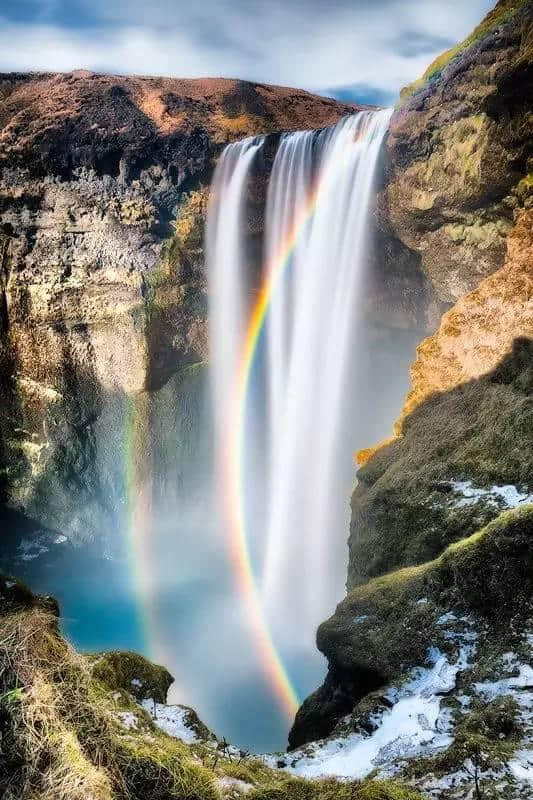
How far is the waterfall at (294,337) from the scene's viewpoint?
21.6 metres

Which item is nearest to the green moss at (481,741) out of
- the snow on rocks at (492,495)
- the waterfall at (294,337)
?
the snow on rocks at (492,495)

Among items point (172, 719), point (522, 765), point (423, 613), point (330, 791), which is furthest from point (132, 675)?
point (522, 765)

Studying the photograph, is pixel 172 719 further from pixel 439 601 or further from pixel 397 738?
pixel 439 601

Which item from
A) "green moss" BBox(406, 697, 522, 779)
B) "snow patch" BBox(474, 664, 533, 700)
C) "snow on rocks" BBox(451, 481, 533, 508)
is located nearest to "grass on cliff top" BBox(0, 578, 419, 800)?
"green moss" BBox(406, 697, 522, 779)

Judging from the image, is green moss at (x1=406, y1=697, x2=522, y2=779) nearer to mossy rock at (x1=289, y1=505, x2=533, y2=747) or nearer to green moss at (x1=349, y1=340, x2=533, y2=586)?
→ mossy rock at (x1=289, y1=505, x2=533, y2=747)

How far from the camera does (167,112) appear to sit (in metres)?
26.6

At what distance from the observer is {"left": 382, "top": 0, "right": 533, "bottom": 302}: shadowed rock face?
14.4 m

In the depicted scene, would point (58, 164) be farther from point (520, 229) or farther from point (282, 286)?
point (520, 229)

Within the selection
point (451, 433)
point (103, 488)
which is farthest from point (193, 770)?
point (103, 488)

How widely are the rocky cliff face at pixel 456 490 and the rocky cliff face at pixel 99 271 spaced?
10.7 metres

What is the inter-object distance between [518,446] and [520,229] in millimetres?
6635

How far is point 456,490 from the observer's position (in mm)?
10539

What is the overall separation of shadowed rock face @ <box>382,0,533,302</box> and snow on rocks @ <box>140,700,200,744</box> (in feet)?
49.1

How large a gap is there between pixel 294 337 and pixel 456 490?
51.4ft
